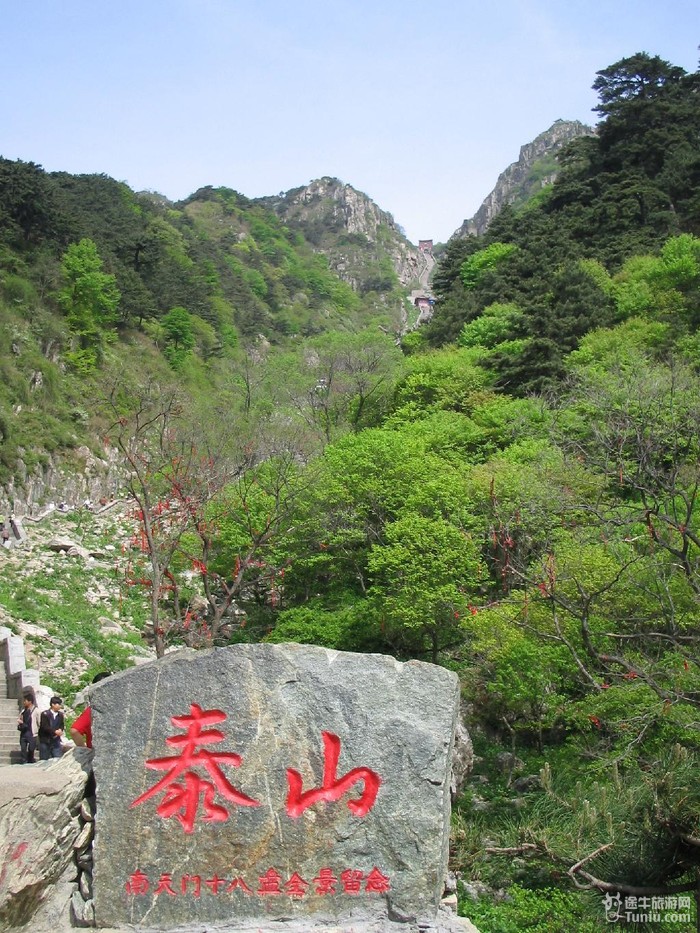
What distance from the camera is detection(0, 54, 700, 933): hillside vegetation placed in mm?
7887

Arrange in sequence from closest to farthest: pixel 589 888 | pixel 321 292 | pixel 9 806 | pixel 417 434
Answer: pixel 589 888 → pixel 9 806 → pixel 417 434 → pixel 321 292

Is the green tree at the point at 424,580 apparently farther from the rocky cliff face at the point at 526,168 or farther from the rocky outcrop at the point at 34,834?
the rocky cliff face at the point at 526,168

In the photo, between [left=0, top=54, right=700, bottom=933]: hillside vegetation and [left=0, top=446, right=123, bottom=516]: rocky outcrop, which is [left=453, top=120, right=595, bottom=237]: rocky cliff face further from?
[left=0, top=446, right=123, bottom=516]: rocky outcrop

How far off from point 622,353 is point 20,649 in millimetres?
15663

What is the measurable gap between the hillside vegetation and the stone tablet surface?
1.10 m

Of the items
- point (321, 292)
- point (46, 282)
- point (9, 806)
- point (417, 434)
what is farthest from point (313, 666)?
point (321, 292)

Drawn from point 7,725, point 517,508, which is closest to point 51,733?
point 7,725

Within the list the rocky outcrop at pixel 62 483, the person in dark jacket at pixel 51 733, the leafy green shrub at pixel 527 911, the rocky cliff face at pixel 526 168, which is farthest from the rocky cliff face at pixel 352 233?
the person in dark jacket at pixel 51 733

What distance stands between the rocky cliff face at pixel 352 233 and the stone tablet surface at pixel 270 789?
3505 inches

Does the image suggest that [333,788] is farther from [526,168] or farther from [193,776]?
[526,168]

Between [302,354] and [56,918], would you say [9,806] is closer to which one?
[56,918]

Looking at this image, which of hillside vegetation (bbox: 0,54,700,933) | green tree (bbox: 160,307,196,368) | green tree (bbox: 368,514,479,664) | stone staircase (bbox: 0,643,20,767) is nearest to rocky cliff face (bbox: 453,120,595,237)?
green tree (bbox: 160,307,196,368)

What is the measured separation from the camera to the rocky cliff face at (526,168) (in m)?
112

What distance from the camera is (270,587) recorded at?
1656 cm
